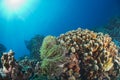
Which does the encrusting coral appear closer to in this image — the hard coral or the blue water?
the hard coral

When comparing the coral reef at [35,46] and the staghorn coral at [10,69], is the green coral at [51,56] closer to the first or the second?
the staghorn coral at [10,69]

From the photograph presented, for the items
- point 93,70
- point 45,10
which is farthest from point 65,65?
point 45,10

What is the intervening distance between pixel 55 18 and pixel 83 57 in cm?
2918

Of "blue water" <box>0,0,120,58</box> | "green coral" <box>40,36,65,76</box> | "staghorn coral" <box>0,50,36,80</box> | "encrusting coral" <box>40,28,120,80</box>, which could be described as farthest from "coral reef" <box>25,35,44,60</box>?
"blue water" <box>0,0,120,58</box>

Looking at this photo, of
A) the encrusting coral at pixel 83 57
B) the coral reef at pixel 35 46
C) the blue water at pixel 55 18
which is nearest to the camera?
the encrusting coral at pixel 83 57

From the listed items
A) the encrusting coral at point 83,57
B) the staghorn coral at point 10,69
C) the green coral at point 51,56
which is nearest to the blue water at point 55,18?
the encrusting coral at point 83,57

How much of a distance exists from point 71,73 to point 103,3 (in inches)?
938

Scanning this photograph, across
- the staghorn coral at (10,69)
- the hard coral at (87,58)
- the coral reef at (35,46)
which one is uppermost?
the coral reef at (35,46)

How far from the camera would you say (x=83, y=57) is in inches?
234

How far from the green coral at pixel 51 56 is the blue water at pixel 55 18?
22864 mm

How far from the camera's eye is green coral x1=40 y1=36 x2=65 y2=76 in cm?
547

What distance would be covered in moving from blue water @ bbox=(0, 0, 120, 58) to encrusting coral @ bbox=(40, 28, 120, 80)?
22119 millimetres

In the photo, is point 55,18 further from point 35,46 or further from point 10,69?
point 10,69

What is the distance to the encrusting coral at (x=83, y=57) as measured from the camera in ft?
18.5
